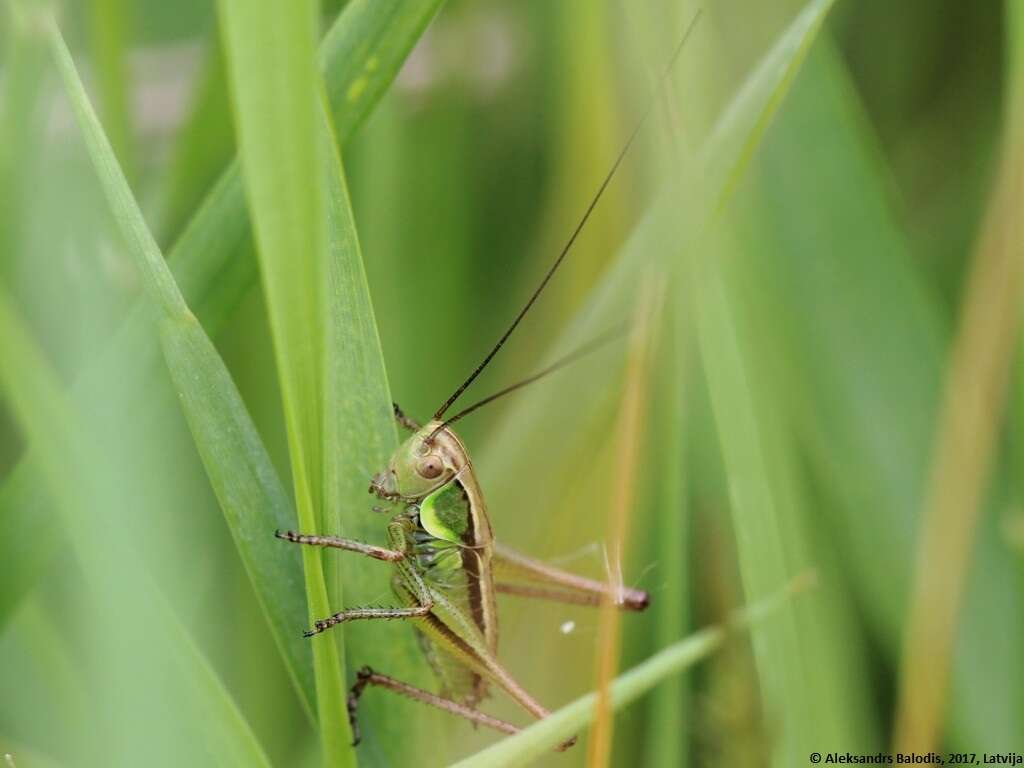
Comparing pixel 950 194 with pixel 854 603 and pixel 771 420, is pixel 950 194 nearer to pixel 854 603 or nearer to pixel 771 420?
pixel 854 603

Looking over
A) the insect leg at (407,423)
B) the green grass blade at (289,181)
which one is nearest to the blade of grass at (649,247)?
the insect leg at (407,423)

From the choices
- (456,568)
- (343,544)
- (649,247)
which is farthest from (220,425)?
(456,568)

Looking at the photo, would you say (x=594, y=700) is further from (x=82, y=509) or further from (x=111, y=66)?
(x=111, y=66)

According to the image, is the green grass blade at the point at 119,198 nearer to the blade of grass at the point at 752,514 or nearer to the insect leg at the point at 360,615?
the insect leg at the point at 360,615

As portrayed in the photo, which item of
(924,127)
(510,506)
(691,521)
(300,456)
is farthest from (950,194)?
(300,456)

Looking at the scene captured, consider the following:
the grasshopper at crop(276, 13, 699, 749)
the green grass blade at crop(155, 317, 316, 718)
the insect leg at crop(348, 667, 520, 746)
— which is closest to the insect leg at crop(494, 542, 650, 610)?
the grasshopper at crop(276, 13, 699, 749)

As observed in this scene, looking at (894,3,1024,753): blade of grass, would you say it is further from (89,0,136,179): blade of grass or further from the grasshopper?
(89,0,136,179): blade of grass

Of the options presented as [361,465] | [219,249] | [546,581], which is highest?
[219,249]
